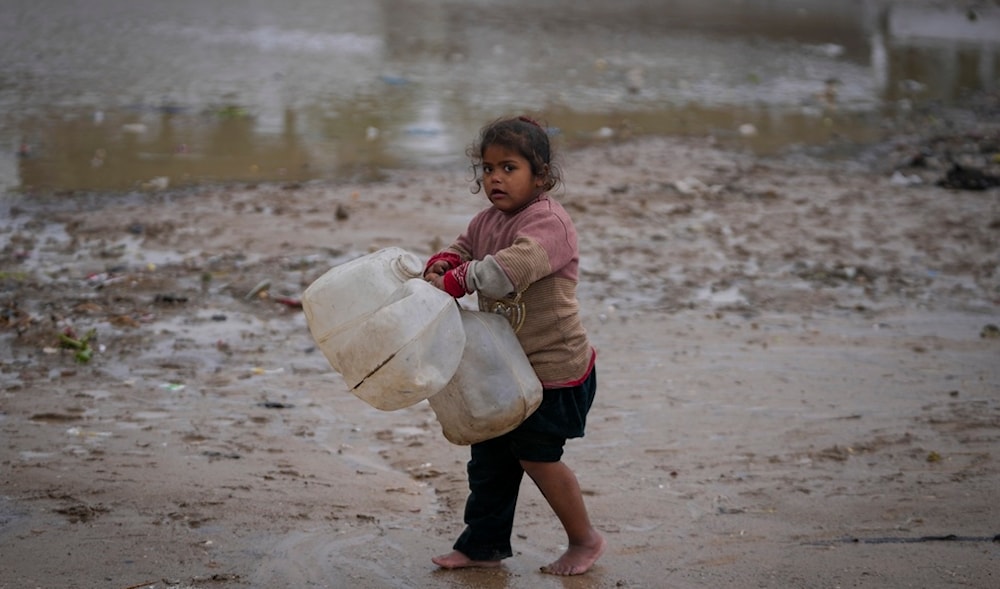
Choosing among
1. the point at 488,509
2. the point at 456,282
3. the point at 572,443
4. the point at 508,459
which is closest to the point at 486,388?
the point at 456,282

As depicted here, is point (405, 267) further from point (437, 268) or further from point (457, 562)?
point (457, 562)

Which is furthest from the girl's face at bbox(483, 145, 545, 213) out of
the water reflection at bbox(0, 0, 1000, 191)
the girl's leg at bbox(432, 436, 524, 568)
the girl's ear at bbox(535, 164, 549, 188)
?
the water reflection at bbox(0, 0, 1000, 191)

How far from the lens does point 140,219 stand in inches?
272

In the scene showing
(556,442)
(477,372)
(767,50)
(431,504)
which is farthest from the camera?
(767,50)

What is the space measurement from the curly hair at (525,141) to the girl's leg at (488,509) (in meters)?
0.79

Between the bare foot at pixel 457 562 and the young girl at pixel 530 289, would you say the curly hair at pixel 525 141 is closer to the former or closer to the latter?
the young girl at pixel 530 289

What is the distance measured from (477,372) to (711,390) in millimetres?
2191

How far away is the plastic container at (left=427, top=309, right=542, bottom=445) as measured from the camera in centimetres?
286

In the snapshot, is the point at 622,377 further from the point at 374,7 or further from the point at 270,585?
the point at 374,7

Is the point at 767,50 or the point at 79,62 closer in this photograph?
the point at 79,62

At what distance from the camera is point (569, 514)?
3.18 m

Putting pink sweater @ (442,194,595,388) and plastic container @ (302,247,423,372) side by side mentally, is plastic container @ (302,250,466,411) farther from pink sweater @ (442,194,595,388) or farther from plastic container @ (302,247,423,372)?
pink sweater @ (442,194,595,388)

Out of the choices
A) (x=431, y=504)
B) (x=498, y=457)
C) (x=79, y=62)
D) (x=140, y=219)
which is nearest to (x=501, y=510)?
(x=498, y=457)

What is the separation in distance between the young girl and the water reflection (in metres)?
5.28
